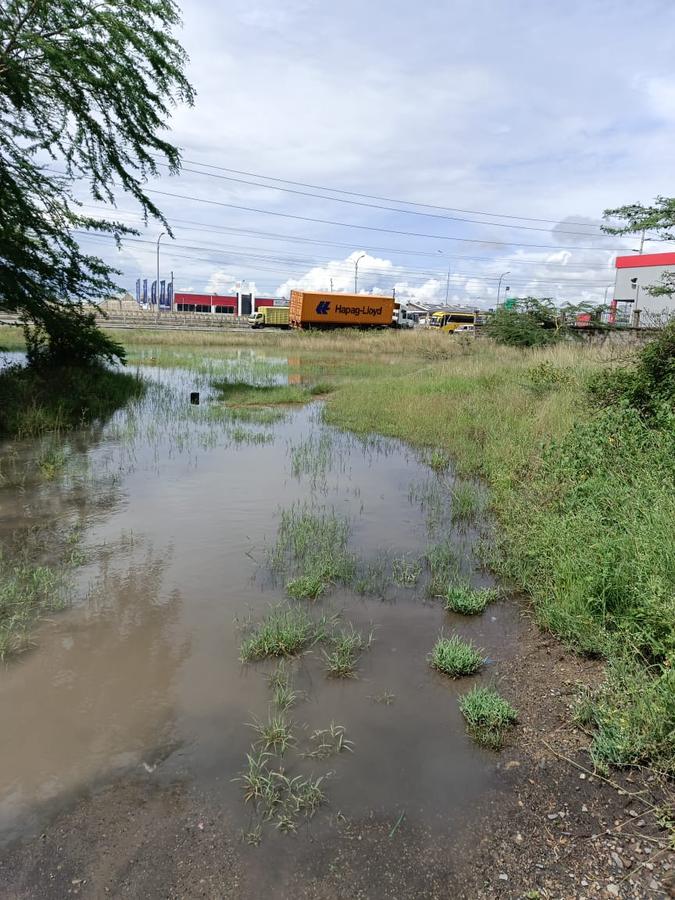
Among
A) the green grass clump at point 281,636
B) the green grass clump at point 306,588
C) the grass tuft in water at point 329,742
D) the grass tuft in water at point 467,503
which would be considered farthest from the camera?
the grass tuft in water at point 467,503

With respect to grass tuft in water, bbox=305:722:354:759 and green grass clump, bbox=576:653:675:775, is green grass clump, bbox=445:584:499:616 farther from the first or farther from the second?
grass tuft in water, bbox=305:722:354:759

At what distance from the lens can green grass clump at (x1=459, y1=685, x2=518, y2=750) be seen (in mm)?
3476

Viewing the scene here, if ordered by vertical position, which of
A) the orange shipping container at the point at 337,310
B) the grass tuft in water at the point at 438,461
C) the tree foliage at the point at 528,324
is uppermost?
the orange shipping container at the point at 337,310

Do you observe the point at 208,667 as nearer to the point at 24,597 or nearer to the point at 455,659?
the point at 455,659

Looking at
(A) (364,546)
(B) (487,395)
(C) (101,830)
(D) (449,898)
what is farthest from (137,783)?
(B) (487,395)

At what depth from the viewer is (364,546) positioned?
6.49 metres

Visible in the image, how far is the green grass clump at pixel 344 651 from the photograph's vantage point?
4.13 m

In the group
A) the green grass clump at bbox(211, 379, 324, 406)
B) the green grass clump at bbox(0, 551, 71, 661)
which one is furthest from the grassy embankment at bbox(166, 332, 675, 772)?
the green grass clump at bbox(0, 551, 71, 661)

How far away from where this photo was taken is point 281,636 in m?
4.40

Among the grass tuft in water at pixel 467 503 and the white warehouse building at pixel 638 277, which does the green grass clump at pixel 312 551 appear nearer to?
the grass tuft in water at pixel 467 503

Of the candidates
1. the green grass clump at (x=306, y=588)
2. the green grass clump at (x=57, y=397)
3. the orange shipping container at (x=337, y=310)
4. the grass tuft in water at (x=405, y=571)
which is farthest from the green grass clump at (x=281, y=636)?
the orange shipping container at (x=337, y=310)

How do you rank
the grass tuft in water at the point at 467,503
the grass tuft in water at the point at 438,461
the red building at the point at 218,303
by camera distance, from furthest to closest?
the red building at the point at 218,303 < the grass tuft in water at the point at 438,461 < the grass tuft in water at the point at 467,503

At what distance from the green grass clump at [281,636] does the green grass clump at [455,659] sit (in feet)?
3.02

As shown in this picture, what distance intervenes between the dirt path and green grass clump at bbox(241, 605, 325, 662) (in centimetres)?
125
